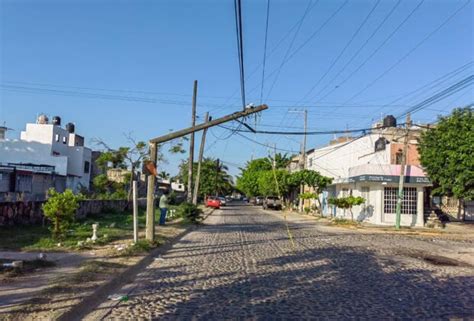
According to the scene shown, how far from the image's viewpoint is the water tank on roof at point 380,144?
40.5 metres

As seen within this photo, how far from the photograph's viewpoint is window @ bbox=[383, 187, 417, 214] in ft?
113

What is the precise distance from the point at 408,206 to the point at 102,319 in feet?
101

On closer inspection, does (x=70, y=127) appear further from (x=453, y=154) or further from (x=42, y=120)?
(x=453, y=154)

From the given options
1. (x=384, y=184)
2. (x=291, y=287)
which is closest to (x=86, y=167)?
A: (x=384, y=184)

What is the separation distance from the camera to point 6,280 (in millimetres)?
8609

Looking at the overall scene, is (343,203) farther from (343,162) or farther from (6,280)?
(6,280)

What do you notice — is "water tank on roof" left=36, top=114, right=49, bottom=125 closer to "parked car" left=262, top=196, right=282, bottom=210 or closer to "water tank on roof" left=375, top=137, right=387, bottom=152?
"parked car" left=262, top=196, right=282, bottom=210

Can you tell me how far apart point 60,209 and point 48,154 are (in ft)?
131

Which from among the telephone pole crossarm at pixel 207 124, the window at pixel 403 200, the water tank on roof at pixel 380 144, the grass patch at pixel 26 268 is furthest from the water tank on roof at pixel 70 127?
the grass patch at pixel 26 268

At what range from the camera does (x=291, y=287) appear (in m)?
9.61

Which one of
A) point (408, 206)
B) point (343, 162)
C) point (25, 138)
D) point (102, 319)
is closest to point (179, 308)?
point (102, 319)

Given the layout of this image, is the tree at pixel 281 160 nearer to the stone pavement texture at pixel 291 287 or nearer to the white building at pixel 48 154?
the white building at pixel 48 154

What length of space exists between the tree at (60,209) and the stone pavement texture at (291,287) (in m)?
3.28

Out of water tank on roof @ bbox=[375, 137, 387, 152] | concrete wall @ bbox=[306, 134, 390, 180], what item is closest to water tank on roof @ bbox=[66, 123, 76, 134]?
concrete wall @ bbox=[306, 134, 390, 180]
